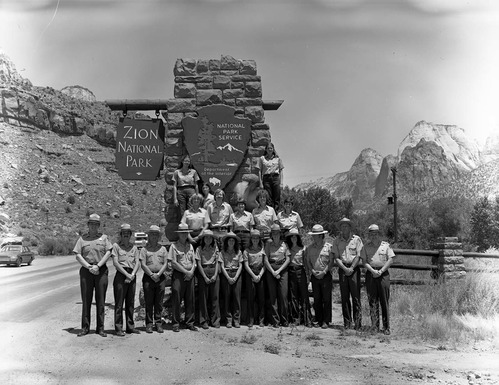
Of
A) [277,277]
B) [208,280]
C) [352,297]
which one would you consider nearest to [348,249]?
[352,297]

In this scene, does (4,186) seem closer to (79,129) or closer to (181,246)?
(79,129)

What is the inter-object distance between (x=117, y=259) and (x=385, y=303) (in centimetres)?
417

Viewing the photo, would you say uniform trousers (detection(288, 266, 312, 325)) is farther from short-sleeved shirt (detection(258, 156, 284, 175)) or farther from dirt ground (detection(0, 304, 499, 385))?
short-sleeved shirt (detection(258, 156, 284, 175))

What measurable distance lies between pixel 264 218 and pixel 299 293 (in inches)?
54.9

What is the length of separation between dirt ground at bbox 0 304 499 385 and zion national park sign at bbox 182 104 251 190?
3.20 meters

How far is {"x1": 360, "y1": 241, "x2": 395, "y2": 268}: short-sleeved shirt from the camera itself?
7895 millimetres

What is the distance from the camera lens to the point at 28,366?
228 inches

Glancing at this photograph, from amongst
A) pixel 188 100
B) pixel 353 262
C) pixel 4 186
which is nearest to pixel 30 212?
pixel 4 186

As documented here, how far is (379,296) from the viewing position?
786cm

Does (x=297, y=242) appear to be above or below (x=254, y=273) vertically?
above

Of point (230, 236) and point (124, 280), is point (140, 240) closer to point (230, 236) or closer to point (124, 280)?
point (230, 236)

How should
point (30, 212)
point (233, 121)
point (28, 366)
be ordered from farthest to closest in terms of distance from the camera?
point (30, 212) → point (233, 121) → point (28, 366)

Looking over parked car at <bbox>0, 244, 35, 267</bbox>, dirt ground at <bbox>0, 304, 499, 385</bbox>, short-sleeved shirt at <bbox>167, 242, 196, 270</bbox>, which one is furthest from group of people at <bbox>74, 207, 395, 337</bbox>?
parked car at <bbox>0, 244, 35, 267</bbox>

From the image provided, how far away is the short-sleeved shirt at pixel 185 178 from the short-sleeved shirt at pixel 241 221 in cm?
113
